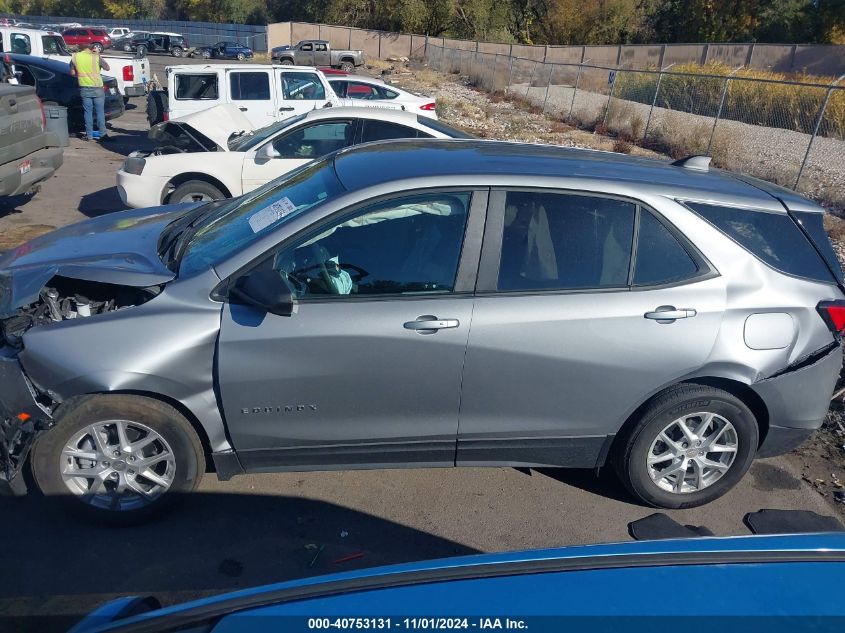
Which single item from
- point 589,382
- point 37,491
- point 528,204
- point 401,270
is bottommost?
point 37,491

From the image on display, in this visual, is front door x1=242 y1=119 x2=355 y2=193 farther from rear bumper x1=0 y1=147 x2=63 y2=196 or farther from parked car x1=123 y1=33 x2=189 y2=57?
parked car x1=123 y1=33 x2=189 y2=57

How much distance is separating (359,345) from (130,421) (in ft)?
3.70

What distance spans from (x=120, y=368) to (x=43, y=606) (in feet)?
3.46

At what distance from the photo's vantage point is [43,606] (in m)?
3.17

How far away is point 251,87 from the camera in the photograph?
1279 centimetres

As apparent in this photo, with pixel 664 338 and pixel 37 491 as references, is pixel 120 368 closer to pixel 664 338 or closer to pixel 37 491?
pixel 37 491

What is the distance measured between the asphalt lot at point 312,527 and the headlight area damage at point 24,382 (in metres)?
0.41

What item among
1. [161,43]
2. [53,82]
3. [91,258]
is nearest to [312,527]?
[91,258]

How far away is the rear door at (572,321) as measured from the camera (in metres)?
3.53

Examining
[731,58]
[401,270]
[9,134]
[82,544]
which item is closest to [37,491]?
[82,544]

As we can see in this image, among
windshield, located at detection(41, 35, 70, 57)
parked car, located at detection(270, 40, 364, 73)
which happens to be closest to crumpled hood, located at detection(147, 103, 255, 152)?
windshield, located at detection(41, 35, 70, 57)

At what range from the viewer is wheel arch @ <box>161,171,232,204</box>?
8203mm

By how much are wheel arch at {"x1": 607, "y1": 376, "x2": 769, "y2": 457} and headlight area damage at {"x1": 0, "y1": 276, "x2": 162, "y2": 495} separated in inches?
96.1

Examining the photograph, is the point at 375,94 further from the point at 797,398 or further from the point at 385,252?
the point at 797,398
